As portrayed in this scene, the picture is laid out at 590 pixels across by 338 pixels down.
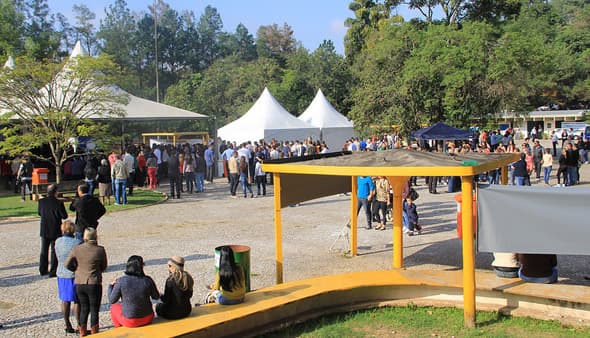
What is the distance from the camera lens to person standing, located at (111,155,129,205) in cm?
1716

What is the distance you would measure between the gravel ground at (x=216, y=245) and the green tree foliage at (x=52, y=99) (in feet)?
12.8

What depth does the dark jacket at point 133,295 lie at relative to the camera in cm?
590

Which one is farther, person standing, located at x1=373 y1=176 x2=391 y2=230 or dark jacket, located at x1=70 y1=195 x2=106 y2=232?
person standing, located at x1=373 y1=176 x2=391 y2=230

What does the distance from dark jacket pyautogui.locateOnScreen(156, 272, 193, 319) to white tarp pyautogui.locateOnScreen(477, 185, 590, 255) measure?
3.55 meters

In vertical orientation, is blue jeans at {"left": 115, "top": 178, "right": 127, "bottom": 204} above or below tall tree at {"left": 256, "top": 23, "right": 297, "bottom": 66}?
below

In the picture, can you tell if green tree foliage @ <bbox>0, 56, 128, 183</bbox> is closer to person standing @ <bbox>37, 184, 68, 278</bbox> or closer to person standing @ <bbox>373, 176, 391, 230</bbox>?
person standing @ <bbox>37, 184, 68, 278</bbox>

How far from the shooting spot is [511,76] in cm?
2734

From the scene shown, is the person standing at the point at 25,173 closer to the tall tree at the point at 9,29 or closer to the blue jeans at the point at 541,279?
the blue jeans at the point at 541,279

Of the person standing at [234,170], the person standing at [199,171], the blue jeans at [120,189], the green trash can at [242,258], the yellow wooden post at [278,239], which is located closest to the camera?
the green trash can at [242,258]

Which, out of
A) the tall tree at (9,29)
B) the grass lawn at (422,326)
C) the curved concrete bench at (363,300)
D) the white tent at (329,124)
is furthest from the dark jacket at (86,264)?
the tall tree at (9,29)

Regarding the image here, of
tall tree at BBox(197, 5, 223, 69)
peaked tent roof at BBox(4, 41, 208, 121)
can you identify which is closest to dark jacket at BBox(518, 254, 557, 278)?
peaked tent roof at BBox(4, 41, 208, 121)

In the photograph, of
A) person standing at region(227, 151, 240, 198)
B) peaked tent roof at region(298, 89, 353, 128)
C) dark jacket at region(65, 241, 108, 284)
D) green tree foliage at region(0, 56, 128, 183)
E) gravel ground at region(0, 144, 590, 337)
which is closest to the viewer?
dark jacket at region(65, 241, 108, 284)

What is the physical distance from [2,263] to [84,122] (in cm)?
948

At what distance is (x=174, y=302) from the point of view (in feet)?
20.3
